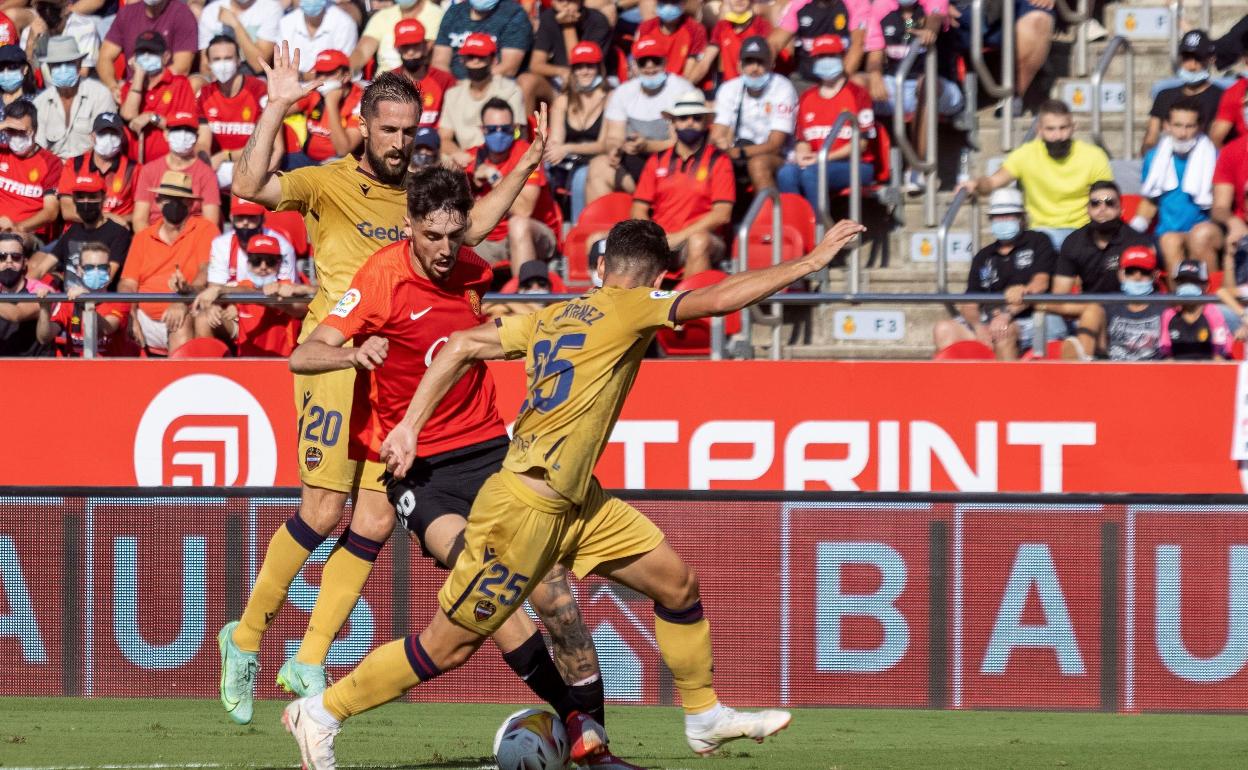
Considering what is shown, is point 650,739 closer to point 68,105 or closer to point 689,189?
point 689,189

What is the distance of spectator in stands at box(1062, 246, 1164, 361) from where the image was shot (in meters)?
12.2

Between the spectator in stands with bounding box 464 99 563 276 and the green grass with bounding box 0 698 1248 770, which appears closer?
the green grass with bounding box 0 698 1248 770

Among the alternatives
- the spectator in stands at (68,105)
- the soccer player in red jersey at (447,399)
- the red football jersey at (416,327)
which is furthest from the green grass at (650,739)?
the spectator in stands at (68,105)

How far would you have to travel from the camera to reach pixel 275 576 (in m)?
8.52

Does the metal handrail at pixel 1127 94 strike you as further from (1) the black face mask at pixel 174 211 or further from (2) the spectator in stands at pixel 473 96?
(1) the black face mask at pixel 174 211

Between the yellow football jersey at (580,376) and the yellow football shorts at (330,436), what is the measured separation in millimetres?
1478

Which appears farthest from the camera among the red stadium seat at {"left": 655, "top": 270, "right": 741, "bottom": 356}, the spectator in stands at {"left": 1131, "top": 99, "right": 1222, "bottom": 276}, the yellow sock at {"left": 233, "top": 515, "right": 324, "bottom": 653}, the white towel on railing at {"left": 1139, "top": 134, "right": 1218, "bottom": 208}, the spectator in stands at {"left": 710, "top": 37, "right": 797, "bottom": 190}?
the spectator in stands at {"left": 710, "top": 37, "right": 797, "bottom": 190}

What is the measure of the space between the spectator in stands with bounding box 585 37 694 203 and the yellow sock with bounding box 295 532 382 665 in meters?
6.21

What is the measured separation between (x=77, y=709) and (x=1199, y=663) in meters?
5.94

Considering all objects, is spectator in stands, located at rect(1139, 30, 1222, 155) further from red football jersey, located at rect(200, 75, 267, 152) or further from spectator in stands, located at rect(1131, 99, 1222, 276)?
red football jersey, located at rect(200, 75, 267, 152)

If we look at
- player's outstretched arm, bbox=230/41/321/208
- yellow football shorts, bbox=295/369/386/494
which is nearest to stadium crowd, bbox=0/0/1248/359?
player's outstretched arm, bbox=230/41/321/208

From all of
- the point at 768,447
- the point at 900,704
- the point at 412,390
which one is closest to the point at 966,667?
the point at 900,704

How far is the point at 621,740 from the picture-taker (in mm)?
9117

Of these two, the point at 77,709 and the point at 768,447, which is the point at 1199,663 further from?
the point at 77,709
